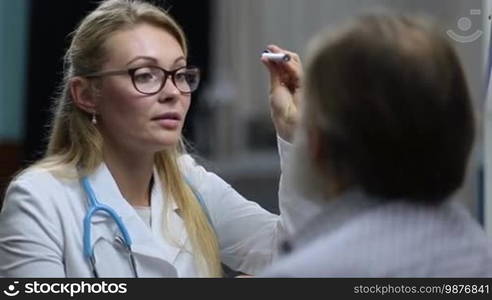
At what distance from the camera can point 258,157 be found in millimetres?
4648

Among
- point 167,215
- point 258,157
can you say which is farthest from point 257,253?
point 258,157

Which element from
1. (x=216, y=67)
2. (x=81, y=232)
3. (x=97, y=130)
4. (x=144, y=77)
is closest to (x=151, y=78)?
(x=144, y=77)

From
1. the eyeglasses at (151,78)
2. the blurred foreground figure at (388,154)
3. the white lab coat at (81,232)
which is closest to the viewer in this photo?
the blurred foreground figure at (388,154)

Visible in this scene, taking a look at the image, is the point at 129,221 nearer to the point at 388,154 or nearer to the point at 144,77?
the point at 144,77

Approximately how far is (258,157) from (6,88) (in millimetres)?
1283

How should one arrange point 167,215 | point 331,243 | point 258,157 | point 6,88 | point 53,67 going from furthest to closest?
point 258,157 < point 6,88 < point 53,67 < point 167,215 < point 331,243

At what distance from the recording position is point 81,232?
1616 millimetres

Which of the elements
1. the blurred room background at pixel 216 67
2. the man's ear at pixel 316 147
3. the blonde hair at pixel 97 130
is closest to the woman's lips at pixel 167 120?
the blonde hair at pixel 97 130

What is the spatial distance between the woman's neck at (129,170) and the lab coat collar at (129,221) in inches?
1.1

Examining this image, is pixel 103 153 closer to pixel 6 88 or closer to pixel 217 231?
pixel 217 231

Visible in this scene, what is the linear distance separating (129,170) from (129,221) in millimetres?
109

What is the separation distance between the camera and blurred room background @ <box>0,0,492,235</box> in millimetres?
3613

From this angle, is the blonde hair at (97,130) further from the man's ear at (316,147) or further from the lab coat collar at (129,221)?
the man's ear at (316,147)

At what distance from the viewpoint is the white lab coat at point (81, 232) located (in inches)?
62.1
